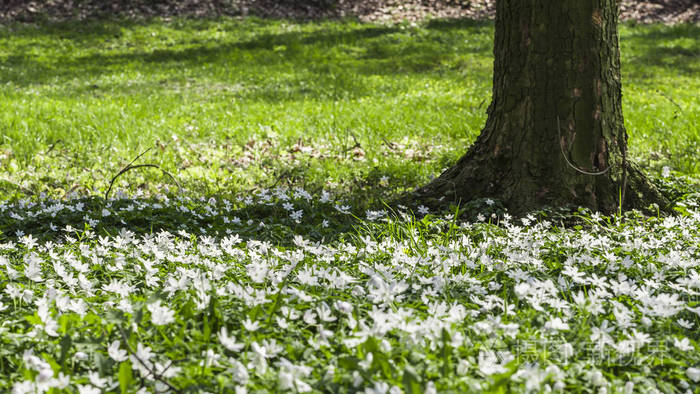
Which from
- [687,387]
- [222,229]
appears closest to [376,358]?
[687,387]

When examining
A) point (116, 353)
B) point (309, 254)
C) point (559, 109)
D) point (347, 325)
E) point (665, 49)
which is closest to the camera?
point (116, 353)

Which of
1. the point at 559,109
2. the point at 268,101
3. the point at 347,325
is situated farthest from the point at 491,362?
the point at 268,101

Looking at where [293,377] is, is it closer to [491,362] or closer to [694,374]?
[491,362]

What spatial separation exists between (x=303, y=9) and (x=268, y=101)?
10682 millimetres

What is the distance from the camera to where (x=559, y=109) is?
4.07 metres

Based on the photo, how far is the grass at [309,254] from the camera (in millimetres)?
1720

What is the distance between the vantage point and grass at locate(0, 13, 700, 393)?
1.72 metres

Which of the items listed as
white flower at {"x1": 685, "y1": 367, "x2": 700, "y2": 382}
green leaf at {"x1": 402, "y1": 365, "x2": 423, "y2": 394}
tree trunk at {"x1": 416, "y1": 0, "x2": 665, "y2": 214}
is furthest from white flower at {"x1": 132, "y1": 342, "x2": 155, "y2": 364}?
tree trunk at {"x1": 416, "y1": 0, "x2": 665, "y2": 214}

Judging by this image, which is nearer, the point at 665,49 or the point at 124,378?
the point at 124,378

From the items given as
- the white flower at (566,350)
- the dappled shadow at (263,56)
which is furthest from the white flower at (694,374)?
the dappled shadow at (263,56)

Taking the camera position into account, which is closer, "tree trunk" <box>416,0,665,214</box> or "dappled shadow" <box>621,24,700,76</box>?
"tree trunk" <box>416,0,665,214</box>

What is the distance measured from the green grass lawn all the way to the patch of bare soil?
1.24 metres

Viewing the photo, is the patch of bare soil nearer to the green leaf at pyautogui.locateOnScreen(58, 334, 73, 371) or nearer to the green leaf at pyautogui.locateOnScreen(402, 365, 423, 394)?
the green leaf at pyautogui.locateOnScreen(58, 334, 73, 371)

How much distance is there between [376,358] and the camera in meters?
1.57
